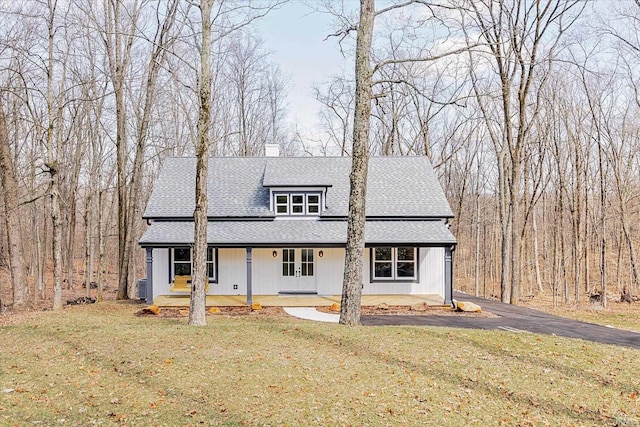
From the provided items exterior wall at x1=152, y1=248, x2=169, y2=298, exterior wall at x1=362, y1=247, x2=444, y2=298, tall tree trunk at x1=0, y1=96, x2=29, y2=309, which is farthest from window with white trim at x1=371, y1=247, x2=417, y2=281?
tall tree trunk at x1=0, y1=96, x2=29, y2=309

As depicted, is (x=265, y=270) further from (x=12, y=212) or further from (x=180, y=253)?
(x=12, y=212)

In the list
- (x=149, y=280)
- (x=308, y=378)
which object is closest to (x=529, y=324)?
(x=308, y=378)

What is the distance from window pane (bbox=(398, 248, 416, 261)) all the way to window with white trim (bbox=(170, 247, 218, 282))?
683 centimetres

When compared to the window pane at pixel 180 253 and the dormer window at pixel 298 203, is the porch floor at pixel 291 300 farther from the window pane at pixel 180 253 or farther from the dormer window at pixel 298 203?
the dormer window at pixel 298 203

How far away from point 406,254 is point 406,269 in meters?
0.57

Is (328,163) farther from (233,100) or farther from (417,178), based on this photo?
(233,100)

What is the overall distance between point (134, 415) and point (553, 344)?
771 cm

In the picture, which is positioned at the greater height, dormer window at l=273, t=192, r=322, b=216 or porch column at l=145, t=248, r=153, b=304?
dormer window at l=273, t=192, r=322, b=216

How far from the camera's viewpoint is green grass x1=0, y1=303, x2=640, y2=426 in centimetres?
565

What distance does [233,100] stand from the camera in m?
33.4

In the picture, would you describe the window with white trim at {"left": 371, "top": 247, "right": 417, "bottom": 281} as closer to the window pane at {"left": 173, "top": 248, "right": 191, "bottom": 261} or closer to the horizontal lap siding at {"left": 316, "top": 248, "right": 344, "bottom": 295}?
the horizontal lap siding at {"left": 316, "top": 248, "right": 344, "bottom": 295}

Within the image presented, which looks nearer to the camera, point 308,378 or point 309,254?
point 308,378

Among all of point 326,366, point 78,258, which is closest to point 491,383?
point 326,366

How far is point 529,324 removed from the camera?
1352cm
